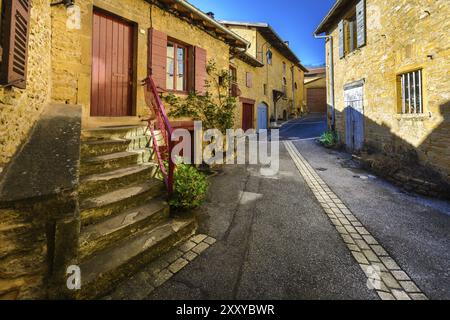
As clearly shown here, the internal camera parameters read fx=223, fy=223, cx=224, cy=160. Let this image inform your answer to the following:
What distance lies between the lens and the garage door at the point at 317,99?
29188 mm

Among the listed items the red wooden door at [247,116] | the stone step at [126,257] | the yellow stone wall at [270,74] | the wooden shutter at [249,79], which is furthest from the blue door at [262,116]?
the stone step at [126,257]

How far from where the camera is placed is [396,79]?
278 inches

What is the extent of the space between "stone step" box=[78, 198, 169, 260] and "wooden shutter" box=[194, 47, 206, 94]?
496 centimetres

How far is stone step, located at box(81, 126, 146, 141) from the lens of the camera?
3848mm

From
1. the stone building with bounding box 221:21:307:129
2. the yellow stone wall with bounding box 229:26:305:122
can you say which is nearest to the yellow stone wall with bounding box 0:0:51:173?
the yellow stone wall with bounding box 229:26:305:122

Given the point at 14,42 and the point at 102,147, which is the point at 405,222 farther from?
the point at 14,42

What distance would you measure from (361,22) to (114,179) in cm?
1045

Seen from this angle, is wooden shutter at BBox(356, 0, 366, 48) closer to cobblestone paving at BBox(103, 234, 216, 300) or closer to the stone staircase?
the stone staircase

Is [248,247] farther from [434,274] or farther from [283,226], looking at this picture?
[434,274]

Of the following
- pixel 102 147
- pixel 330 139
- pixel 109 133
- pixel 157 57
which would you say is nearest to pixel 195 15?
pixel 157 57

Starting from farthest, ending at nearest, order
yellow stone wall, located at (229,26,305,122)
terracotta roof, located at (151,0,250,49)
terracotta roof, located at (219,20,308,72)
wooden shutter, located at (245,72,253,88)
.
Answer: yellow stone wall, located at (229,26,305,122), terracotta roof, located at (219,20,308,72), wooden shutter, located at (245,72,253,88), terracotta roof, located at (151,0,250,49)

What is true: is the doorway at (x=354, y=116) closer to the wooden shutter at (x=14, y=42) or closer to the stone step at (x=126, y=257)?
the stone step at (x=126, y=257)

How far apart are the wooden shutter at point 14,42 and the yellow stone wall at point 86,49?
5.81 ft

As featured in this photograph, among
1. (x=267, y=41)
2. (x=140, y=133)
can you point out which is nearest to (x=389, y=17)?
(x=140, y=133)
